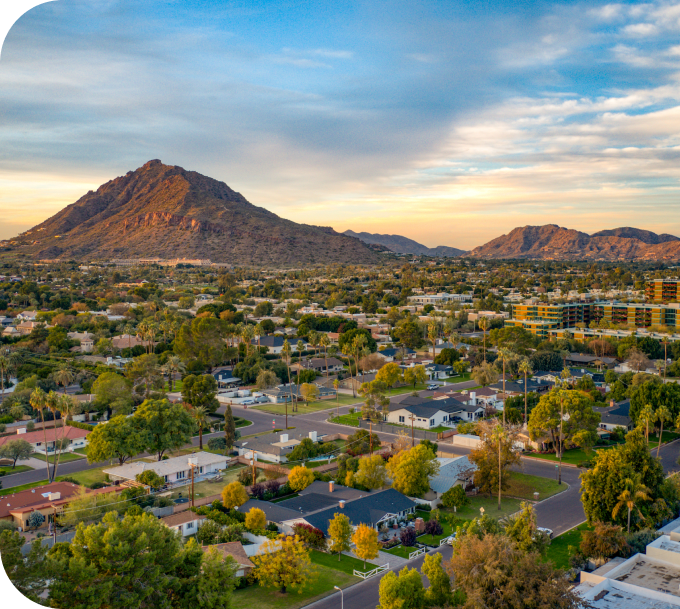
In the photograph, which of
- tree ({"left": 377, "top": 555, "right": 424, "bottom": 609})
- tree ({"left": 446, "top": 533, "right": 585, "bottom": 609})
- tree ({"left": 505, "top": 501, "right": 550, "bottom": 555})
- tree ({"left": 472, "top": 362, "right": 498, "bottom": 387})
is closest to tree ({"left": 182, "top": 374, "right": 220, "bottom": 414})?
tree ({"left": 472, "top": 362, "right": 498, "bottom": 387})

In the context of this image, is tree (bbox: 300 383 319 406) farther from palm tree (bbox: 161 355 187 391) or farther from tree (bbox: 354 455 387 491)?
tree (bbox: 354 455 387 491)

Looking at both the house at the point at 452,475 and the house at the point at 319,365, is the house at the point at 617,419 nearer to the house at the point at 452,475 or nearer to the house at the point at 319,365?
the house at the point at 452,475

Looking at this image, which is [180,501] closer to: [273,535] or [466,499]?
[273,535]

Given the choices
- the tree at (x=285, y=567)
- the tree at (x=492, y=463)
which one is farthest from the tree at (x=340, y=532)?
the tree at (x=492, y=463)

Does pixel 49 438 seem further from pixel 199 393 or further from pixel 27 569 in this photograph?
pixel 27 569

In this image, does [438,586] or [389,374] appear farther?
[389,374]

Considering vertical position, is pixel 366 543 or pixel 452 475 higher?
pixel 366 543

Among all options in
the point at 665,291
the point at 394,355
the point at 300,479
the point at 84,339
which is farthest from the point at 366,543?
the point at 665,291
